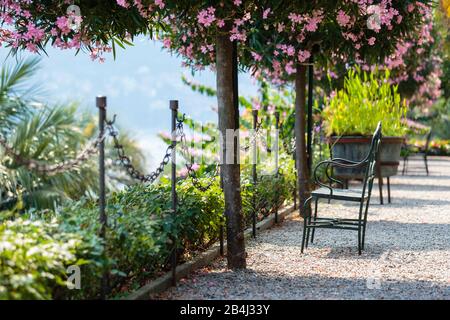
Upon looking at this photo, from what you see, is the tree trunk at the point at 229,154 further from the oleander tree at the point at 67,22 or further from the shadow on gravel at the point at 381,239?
the shadow on gravel at the point at 381,239

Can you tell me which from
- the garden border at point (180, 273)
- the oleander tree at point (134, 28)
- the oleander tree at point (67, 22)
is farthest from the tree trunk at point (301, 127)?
the oleander tree at point (67, 22)

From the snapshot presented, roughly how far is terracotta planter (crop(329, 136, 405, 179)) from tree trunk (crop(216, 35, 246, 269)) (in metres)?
5.08

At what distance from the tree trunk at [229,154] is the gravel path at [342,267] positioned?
0.72 ft

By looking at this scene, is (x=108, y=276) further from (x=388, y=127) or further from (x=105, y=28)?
(x=388, y=127)

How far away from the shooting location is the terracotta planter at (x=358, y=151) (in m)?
11.8

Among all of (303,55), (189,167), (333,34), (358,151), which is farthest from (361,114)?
(189,167)

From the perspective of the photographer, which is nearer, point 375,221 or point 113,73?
point 375,221

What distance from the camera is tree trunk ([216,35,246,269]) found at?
6633mm

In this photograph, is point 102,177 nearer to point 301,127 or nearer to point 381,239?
point 381,239

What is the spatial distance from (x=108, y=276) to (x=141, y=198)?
1517mm

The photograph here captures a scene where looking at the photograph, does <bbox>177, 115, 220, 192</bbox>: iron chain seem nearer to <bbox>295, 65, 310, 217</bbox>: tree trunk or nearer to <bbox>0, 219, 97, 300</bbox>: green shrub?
<bbox>0, 219, 97, 300</bbox>: green shrub

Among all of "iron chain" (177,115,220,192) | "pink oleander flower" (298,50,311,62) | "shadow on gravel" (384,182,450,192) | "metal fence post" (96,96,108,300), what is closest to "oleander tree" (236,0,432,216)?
"pink oleander flower" (298,50,311,62)

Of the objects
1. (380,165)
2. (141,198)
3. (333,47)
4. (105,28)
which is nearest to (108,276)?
(141,198)

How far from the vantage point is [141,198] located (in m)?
6.47
